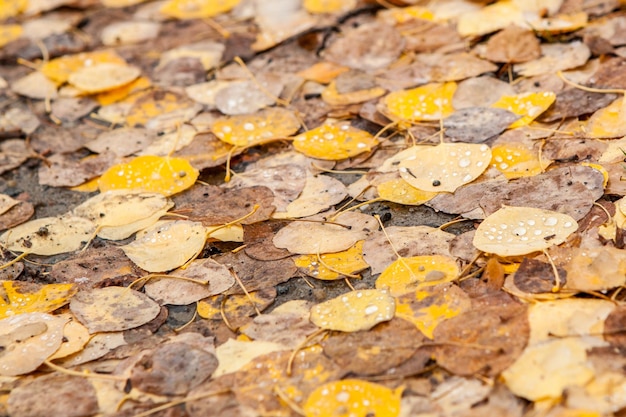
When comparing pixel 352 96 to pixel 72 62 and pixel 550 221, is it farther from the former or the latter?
pixel 72 62

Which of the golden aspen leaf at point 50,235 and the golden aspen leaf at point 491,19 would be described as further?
the golden aspen leaf at point 491,19

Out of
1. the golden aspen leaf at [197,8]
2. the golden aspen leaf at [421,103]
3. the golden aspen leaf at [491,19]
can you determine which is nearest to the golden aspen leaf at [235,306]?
the golden aspen leaf at [421,103]

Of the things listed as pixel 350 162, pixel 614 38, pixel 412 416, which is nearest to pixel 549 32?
pixel 614 38

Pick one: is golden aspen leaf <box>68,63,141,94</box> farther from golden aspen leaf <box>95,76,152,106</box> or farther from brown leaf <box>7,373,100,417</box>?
brown leaf <box>7,373,100,417</box>

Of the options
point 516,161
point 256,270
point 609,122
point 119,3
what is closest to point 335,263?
point 256,270

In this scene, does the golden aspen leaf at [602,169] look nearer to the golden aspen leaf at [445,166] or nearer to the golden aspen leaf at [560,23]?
the golden aspen leaf at [445,166]
